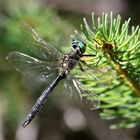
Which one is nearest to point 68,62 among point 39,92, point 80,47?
point 80,47

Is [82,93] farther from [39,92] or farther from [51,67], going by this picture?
[39,92]

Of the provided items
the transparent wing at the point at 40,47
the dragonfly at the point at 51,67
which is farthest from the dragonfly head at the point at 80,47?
the transparent wing at the point at 40,47

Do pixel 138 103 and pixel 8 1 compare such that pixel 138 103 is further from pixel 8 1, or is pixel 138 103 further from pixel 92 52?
pixel 8 1

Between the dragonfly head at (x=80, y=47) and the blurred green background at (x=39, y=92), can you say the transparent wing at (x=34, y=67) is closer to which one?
the dragonfly head at (x=80, y=47)

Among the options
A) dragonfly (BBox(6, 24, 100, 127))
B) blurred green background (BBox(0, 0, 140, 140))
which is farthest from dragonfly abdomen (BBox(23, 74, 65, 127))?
blurred green background (BBox(0, 0, 140, 140))

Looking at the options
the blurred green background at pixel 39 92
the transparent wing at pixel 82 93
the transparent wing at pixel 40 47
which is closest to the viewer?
the transparent wing at pixel 82 93

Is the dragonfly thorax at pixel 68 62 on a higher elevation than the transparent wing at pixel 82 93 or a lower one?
higher

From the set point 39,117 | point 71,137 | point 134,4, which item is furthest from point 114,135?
point 134,4
